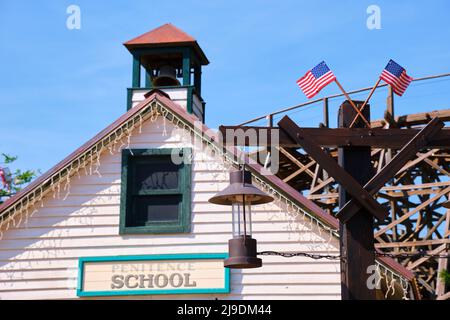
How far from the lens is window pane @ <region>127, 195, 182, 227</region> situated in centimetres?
1141

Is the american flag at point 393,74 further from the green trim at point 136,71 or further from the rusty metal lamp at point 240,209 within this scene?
the green trim at point 136,71

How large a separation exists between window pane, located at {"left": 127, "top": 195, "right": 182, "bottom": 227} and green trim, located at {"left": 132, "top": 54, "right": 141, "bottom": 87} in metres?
3.35

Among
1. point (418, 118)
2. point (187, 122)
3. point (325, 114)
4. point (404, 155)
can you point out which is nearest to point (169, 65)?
point (187, 122)

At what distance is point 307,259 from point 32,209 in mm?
4490

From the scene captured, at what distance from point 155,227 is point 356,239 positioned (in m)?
5.17

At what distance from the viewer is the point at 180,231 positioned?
11.0m

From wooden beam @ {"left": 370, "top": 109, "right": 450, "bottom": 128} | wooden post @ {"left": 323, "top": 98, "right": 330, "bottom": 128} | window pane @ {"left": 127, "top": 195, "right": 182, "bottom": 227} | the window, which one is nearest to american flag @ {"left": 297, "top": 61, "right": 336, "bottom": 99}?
the window

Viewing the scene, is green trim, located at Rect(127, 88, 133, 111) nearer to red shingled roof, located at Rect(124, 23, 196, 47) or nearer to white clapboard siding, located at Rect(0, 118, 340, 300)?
red shingled roof, located at Rect(124, 23, 196, 47)

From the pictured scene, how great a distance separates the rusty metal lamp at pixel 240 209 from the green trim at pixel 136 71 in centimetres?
714

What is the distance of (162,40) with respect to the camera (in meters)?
14.4

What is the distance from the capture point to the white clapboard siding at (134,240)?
35.0ft

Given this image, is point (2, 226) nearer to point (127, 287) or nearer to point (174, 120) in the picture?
point (127, 287)
